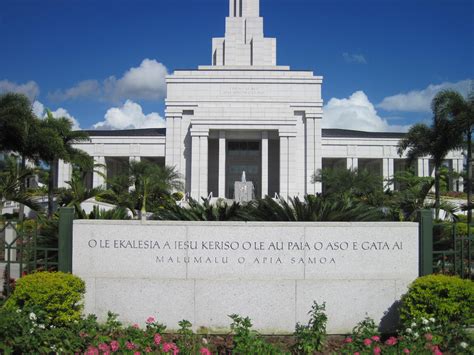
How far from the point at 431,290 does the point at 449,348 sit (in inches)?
31.6

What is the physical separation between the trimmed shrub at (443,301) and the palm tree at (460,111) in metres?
16.0

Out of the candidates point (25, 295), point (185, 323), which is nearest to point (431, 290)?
point (185, 323)

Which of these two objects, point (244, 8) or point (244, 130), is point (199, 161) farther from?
point (244, 8)

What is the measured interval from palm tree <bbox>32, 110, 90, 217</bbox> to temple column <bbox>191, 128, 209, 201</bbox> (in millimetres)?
16493

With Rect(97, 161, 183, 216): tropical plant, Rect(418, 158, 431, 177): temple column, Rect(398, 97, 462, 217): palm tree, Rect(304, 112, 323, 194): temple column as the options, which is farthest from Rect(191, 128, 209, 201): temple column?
Rect(418, 158, 431, 177): temple column

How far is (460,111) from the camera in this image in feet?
69.3

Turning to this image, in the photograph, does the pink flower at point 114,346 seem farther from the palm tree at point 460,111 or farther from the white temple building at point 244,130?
the white temple building at point 244,130

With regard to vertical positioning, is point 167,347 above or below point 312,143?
below

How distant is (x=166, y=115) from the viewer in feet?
150

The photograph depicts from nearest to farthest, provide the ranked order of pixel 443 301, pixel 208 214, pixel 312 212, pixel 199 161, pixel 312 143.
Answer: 1. pixel 443 301
2. pixel 312 212
3. pixel 208 214
4. pixel 199 161
5. pixel 312 143

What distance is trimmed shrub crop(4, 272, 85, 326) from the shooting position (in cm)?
584

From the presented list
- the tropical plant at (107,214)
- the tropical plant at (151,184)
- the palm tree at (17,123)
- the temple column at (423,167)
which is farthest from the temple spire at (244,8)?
the tropical plant at (107,214)

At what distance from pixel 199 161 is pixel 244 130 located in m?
5.56

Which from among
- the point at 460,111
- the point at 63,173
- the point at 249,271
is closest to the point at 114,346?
the point at 249,271
